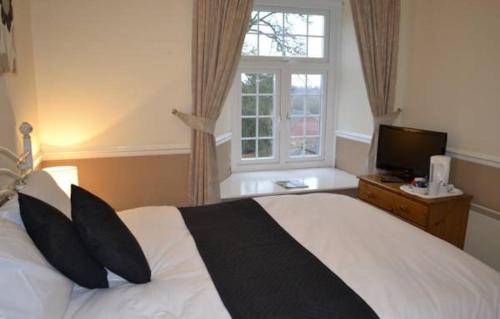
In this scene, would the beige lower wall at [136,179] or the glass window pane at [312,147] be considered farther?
the glass window pane at [312,147]

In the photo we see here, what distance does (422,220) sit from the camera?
2912 mm

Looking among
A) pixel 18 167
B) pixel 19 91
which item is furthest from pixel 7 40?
pixel 18 167

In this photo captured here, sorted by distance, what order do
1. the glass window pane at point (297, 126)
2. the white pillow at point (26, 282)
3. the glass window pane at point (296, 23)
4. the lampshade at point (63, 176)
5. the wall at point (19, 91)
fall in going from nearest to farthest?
the white pillow at point (26, 282) → the wall at point (19, 91) → the lampshade at point (63, 176) → the glass window pane at point (296, 23) → the glass window pane at point (297, 126)

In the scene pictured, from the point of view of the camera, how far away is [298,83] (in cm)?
436

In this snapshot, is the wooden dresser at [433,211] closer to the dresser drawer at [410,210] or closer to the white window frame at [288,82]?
the dresser drawer at [410,210]

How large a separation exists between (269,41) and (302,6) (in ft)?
1.72

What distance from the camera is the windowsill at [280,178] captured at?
3.68m

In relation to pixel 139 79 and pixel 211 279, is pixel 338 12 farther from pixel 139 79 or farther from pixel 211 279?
pixel 211 279

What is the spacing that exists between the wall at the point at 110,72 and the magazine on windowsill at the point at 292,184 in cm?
117

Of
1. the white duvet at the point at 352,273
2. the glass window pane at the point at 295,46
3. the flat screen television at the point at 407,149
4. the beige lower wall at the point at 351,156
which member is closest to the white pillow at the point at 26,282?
the white duvet at the point at 352,273

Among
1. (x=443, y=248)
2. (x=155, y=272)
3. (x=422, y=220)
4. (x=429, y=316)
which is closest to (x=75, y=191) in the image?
(x=155, y=272)

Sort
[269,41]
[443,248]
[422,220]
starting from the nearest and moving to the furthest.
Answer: [443,248] < [422,220] < [269,41]

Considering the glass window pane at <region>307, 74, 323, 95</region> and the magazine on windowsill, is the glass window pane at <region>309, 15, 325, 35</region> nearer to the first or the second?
the glass window pane at <region>307, 74, 323, 95</region>

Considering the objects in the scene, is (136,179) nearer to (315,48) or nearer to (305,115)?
(305,115)
